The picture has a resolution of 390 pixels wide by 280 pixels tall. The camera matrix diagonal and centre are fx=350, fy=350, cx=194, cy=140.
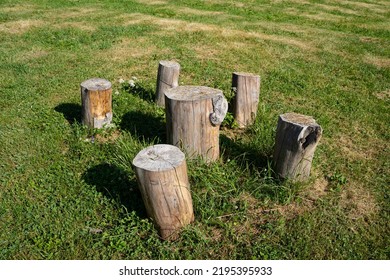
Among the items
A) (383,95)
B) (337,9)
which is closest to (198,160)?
(383,95)

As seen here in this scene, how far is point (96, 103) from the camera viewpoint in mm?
5055

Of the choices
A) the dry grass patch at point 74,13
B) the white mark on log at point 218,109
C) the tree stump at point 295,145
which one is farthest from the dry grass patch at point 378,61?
the dry grass patch at point 74,13

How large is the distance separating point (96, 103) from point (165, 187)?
2.39 m

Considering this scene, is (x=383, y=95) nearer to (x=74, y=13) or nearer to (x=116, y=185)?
(x=116, y=185)

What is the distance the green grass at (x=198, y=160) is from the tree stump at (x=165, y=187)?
0.15m

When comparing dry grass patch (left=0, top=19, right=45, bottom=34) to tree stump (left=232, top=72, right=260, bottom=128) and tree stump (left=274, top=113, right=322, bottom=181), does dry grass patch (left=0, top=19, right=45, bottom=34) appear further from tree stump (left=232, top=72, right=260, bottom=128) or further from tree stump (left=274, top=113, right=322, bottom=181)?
tree stump (left=274, top=113, right=322, bottom=181)

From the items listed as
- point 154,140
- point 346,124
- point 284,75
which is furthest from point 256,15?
point 154,140

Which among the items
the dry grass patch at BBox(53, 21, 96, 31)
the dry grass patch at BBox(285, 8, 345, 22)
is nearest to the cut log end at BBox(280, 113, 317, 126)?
the dry grass patch at BBox(53, 21, 96, 31)

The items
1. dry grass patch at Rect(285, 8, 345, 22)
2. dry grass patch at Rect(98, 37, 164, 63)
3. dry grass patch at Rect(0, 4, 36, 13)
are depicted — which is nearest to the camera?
dry grass patch at Rect(98, 37, 164, 63)

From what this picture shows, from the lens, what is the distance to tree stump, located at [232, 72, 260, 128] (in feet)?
16.8

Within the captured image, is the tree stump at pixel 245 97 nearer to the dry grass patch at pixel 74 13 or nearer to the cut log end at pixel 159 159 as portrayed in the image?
the cut log end at pixel 159 159

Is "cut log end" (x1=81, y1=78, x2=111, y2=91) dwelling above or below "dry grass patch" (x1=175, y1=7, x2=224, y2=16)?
below

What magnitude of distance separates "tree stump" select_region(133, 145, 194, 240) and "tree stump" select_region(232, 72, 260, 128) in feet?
6.92

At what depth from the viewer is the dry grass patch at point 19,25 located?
1039 centimetres
